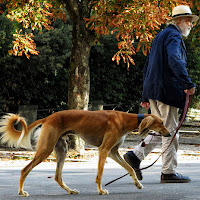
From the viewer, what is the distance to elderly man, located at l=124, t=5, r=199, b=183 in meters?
6.86

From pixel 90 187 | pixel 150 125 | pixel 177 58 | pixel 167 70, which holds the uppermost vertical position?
pixel 177 58

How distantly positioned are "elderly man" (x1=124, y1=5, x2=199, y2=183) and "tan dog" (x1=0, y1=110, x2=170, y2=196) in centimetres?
79

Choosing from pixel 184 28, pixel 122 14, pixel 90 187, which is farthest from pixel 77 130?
pixel 122 14

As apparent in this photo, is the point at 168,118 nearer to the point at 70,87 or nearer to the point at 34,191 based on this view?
the point at 34,191

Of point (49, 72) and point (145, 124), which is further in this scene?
point (49, 72)

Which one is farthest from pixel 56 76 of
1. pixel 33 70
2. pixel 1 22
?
pixel 1 22

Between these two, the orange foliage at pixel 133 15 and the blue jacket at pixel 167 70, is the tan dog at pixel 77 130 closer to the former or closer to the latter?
the blue jacket at pixel 167 70

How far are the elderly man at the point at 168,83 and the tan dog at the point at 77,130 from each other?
789mm

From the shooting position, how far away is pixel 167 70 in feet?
23.0

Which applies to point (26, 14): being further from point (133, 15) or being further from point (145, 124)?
point (145, 124)

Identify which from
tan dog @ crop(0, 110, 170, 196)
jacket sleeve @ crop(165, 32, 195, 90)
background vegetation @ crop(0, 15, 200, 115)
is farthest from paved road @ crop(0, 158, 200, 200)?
background vegetation @ crop(0, 15, 200, 115)

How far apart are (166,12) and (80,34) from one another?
251 cm

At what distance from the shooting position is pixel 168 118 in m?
6.95

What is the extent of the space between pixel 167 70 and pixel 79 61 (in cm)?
564
